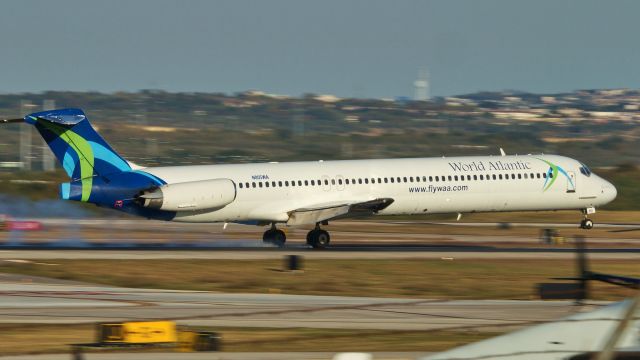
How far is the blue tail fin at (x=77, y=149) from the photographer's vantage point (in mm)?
44438

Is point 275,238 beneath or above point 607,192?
beneath

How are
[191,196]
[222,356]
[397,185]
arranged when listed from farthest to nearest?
[397,185] → [191,196] → [222,356]

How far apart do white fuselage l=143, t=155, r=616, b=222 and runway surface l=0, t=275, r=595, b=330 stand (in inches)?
544

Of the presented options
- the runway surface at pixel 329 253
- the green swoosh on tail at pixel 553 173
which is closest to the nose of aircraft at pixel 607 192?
the green swoosh on tail at pixel 553 173

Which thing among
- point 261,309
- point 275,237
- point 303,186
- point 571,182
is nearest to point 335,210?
point 303,186

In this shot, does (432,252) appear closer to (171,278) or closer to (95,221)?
(171,278)

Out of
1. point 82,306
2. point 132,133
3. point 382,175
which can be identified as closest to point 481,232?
point 382,175

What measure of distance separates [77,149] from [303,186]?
9085 mm

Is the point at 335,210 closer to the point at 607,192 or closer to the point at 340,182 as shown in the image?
the point at 340,182

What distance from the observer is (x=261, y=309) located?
2759cm

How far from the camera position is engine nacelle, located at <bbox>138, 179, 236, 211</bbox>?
4438 centimetres

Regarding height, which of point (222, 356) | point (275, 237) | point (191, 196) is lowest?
point (275, 237)

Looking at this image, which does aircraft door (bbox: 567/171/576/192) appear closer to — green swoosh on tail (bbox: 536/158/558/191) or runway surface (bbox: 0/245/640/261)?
green swoosh on tail (bbox: 536/158/558/191)

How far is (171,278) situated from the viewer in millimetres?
35719
